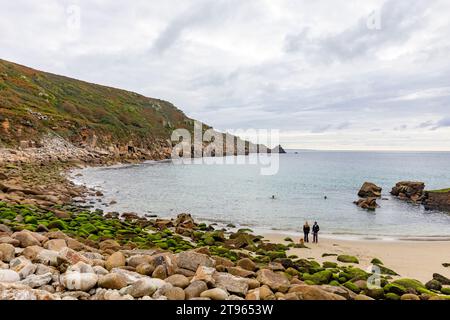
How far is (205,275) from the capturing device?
30.3ft

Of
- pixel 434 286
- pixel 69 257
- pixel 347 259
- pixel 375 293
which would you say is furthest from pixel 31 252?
pixel 347 259

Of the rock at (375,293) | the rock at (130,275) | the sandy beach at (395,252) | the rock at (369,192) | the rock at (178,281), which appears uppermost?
the rock at (130,275)

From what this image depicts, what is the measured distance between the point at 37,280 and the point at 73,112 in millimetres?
114639

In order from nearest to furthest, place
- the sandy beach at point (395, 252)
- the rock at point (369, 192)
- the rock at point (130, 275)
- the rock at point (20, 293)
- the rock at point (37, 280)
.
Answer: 1. the rock at point (20, 293)
2. the rock at point (37, 280)
3. the rock at point (130, 275)
4. the sandy beach at point (395, 252)
5. the rock at point (369, 192)

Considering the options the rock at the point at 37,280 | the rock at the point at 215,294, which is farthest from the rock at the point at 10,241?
the rock at the point at 215,294

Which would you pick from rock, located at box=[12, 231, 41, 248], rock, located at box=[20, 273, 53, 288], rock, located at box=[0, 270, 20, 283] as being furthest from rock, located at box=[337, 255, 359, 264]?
rock, located at box=[0, 270, 20, 283]

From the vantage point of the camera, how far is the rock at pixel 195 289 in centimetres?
827

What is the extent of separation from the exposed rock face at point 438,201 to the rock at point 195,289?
156 ft

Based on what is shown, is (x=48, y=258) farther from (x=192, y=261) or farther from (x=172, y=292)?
Answer: (x=192, y=261)

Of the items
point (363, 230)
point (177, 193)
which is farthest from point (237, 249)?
point (177, 193)

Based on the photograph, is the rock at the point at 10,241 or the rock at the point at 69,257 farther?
the rock at the point at 10,241

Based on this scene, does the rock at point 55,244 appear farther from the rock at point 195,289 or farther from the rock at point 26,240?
the rock at point 195,289
